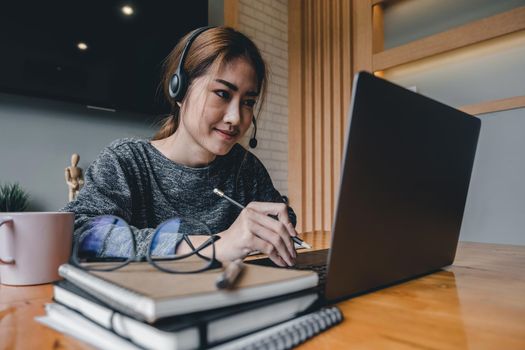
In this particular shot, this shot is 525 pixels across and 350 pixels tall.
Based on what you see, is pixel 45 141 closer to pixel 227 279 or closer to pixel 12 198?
pixel 12 198

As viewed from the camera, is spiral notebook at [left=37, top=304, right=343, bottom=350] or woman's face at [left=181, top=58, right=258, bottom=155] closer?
spiral notebook at [left=37, top=304, right=343, bottom=350]

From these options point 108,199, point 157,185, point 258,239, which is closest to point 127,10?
point 157,185

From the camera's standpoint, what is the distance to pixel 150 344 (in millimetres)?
237

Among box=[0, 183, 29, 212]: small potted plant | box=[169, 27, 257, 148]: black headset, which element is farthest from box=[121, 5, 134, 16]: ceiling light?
box=[169, 27, 257, 148]: black headset

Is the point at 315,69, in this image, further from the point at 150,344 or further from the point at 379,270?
the point at 150,344

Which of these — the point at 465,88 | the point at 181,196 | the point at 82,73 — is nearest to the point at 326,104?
the point at 465,88

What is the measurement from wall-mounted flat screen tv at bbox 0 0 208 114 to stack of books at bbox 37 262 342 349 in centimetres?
155

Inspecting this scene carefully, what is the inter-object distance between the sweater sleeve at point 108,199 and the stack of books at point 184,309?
0.71 ft

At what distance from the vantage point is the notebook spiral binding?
257 mm

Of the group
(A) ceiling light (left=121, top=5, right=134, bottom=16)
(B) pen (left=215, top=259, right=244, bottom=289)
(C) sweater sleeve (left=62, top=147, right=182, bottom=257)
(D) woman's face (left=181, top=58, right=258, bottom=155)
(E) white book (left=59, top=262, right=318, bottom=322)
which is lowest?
(E) white book (left=59, top=262, right=318, bottom=322)

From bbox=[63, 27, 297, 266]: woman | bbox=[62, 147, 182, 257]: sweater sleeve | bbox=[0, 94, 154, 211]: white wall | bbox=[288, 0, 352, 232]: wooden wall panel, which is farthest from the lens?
bbox=[288, 0, 352, 232]: wooden wall panel

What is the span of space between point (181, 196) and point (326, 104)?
1785 millimetres

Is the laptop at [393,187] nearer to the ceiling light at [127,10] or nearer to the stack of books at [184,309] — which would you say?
the stack of books at [184,309]

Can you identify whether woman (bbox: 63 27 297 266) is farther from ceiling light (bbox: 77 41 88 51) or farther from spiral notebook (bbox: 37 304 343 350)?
ceiling light (bbox: 77 41 88 51)
